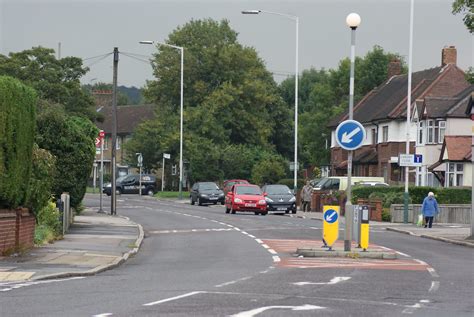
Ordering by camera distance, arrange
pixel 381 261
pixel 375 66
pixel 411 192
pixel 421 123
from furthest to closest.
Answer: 1. pixel 375 66
2. pixel 421 123
3. pixel 411 192
4. pixel 381 261

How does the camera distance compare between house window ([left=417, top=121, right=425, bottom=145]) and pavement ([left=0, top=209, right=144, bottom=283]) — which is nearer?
pavement ([left=0, top=209, right=144, bottom=283])

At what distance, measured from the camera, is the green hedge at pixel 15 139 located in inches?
893

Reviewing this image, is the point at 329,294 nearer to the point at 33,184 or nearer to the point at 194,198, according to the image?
the point at 33,184

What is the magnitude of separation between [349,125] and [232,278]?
7.44 meters

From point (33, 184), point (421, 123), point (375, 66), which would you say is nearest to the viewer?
point (33, 184)

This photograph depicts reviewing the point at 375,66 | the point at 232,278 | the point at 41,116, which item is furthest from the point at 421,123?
the point at 232,278

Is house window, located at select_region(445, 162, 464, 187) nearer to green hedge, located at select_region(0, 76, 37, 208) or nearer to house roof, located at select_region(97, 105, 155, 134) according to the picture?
green hedge, located at select_region(0, 76, 37, 208)

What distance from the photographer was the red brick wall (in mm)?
23062

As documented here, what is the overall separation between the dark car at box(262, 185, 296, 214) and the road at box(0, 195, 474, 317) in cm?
2541

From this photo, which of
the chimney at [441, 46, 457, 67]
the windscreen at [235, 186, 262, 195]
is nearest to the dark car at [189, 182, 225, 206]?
the windscreen at [235, 186, 262, 195]

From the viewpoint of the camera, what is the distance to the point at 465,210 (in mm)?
47438

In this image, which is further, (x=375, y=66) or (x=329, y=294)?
(x=375, y=66)

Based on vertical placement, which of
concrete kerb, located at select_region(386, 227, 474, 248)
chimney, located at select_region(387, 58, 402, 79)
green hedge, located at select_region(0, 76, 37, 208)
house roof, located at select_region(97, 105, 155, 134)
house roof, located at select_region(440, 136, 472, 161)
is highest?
chimney, located at select_region(387, 58, 402, 79)

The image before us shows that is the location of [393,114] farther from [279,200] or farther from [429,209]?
[429,209]
